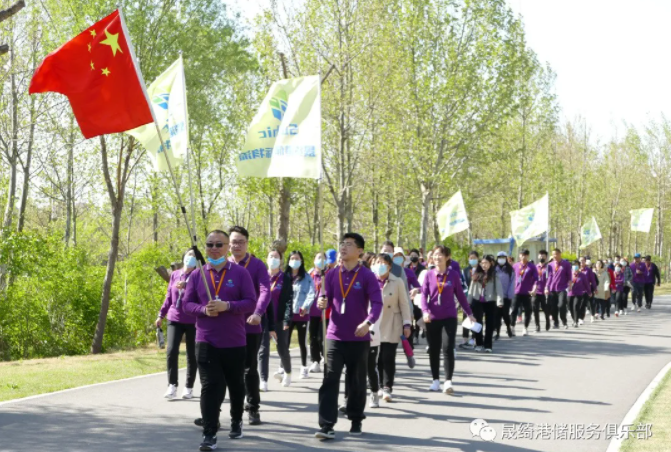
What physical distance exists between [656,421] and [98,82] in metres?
7.09

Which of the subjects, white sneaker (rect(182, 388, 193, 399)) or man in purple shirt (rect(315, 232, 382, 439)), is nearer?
man in purple shirt (rect(315, 232, 382, 439))

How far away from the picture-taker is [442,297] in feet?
38.1

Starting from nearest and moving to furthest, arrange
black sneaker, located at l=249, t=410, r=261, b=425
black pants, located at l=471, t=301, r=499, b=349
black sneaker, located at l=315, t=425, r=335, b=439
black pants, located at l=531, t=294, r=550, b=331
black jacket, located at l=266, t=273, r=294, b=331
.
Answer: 1. black sneaker, located at l=315, t=425, r=335, b=439
2. black sneaker, located at l=249, t=410, r=261, b=425
3. black jacket, located at l=266, t=273, r=294, b=331
4. black pants, located at l=471, t=301, r=499, b=349
5. black pants, located at l=531, t=294, r=550, b=331

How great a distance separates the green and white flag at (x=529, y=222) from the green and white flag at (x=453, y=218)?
484 cm

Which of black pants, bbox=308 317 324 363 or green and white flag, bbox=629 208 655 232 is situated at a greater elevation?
green and white flag, bbox=629 208 655 232

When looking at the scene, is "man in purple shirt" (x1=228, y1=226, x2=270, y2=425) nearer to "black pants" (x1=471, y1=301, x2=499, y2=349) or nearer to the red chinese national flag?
the red chinese national flag

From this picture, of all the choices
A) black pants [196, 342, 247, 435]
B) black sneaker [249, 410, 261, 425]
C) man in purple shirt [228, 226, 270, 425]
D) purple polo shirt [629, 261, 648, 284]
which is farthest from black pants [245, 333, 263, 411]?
purple polo shirt [629, 261, 648, 284]

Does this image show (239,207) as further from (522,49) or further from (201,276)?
(201,276)

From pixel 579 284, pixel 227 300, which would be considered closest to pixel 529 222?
pixel 579 284

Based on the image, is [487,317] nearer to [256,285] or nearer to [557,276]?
[557,276]

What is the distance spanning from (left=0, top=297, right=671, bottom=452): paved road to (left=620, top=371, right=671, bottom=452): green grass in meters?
0.30

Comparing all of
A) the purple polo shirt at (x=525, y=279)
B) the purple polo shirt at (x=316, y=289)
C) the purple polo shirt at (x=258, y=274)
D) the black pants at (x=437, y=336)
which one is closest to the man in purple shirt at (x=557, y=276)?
the purple polo shirt at (x=525, y=279)

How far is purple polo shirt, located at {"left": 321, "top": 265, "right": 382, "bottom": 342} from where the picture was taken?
8523 mm

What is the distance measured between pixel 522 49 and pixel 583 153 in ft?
98.3
